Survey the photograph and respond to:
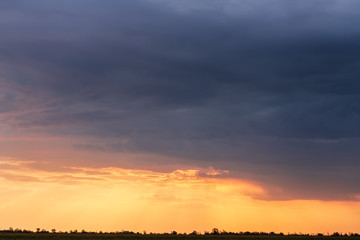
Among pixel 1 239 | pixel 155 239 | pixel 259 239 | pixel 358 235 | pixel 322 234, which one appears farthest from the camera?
pixel 322 234

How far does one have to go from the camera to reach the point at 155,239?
85812 mm

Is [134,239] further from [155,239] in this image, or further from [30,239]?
[30,239]

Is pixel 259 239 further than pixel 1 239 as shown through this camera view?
Yes

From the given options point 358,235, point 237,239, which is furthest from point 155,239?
point 358,235

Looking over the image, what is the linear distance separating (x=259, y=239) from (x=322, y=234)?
30256mm

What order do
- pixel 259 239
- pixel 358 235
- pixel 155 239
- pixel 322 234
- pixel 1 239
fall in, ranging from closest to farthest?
pixel 1 239 → pixel 155 239 → pixel 259 239 → pixel 358 235 → pixel 322 234

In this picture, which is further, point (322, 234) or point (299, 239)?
point (322, 234)

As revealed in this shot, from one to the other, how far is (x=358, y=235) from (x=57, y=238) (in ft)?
201

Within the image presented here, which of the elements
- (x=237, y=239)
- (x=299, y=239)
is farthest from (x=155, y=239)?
(x=299, y=239)

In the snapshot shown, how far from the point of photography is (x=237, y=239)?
315ft

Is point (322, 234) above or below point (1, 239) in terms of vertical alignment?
above

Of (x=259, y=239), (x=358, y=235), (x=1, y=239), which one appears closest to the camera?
(x=1, y=239)

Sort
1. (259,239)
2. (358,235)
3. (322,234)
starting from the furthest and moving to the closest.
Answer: (322,234), (358,235), (259,239)

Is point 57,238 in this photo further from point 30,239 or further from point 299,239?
point 299,239
